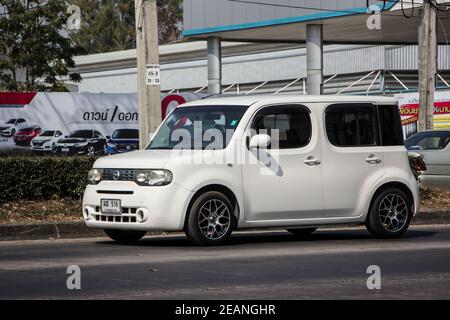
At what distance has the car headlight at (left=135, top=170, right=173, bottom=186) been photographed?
13.2 m

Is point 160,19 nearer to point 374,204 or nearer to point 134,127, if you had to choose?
point 134,127

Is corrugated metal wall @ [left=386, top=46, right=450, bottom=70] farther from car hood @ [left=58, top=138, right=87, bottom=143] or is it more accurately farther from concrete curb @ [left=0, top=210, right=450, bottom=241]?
concrete curb @ [left=0, top=210, right=450, bottom=241]

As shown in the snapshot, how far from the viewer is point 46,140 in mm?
26516

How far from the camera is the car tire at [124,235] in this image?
567 inches

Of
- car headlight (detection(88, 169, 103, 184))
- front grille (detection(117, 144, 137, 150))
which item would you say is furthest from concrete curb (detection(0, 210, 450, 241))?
front grille (detection(117, 144, 137, 150))

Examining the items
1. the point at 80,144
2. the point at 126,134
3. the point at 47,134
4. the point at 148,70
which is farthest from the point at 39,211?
the point at 126,134

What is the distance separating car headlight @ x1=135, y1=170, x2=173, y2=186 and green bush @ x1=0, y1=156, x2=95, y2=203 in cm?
420

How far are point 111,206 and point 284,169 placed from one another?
2211mm

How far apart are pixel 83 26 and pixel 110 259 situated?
→ 82529mm

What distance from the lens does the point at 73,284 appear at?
9.79 metres

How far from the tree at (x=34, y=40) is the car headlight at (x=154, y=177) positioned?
27.5 metres

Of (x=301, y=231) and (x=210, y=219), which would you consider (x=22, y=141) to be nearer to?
(x=301, y=231)

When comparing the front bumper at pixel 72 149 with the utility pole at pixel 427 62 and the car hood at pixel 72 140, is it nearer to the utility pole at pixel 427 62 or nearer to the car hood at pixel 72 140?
the car hood at pixel 72 140

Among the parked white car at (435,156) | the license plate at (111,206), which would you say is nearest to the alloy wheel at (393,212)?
the license plate at (111,206)
